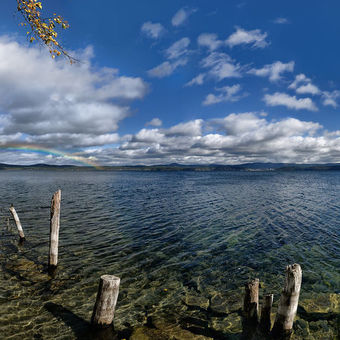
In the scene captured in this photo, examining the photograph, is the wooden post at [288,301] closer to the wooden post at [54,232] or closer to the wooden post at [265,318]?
the wooden post at [265,318]

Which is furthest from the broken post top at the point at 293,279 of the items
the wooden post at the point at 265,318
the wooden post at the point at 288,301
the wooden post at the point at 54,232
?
the wooden post at the point at 54,232

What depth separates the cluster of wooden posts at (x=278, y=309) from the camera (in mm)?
8055

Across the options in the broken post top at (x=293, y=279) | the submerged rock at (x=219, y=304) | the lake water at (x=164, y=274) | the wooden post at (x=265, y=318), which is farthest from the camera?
the submerged rock at (x=219, y=304)

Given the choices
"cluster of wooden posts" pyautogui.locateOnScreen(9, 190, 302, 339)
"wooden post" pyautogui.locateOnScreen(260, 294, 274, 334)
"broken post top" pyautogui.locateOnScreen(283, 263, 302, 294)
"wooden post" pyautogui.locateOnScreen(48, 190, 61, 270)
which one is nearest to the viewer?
"broken post top" pyautogui.locateOnScreen(283, 263, 302, 294)

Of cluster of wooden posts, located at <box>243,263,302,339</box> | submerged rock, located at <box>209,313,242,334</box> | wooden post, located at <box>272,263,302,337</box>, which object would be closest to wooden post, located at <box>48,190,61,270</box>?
submerged rock, located at <box>209,313,242,334</box>

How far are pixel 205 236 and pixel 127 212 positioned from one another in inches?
641

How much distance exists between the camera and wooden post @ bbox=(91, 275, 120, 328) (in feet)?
28.4

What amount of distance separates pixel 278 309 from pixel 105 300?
6.96m

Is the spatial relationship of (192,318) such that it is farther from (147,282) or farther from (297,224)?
(297,224)

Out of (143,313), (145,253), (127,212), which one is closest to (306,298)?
(143,313)

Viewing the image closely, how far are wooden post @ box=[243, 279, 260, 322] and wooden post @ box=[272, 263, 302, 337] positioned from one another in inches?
36.3

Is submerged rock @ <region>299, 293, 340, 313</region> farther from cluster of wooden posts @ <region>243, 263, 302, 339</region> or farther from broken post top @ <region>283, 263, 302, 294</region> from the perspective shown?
broken post top @ <region>283, 263, 302, 294</region>

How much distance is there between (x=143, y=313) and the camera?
10.7 m

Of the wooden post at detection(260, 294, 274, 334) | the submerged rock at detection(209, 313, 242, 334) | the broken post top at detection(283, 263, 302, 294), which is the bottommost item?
the submerged rock at detection(209, 313, 242, 334)
